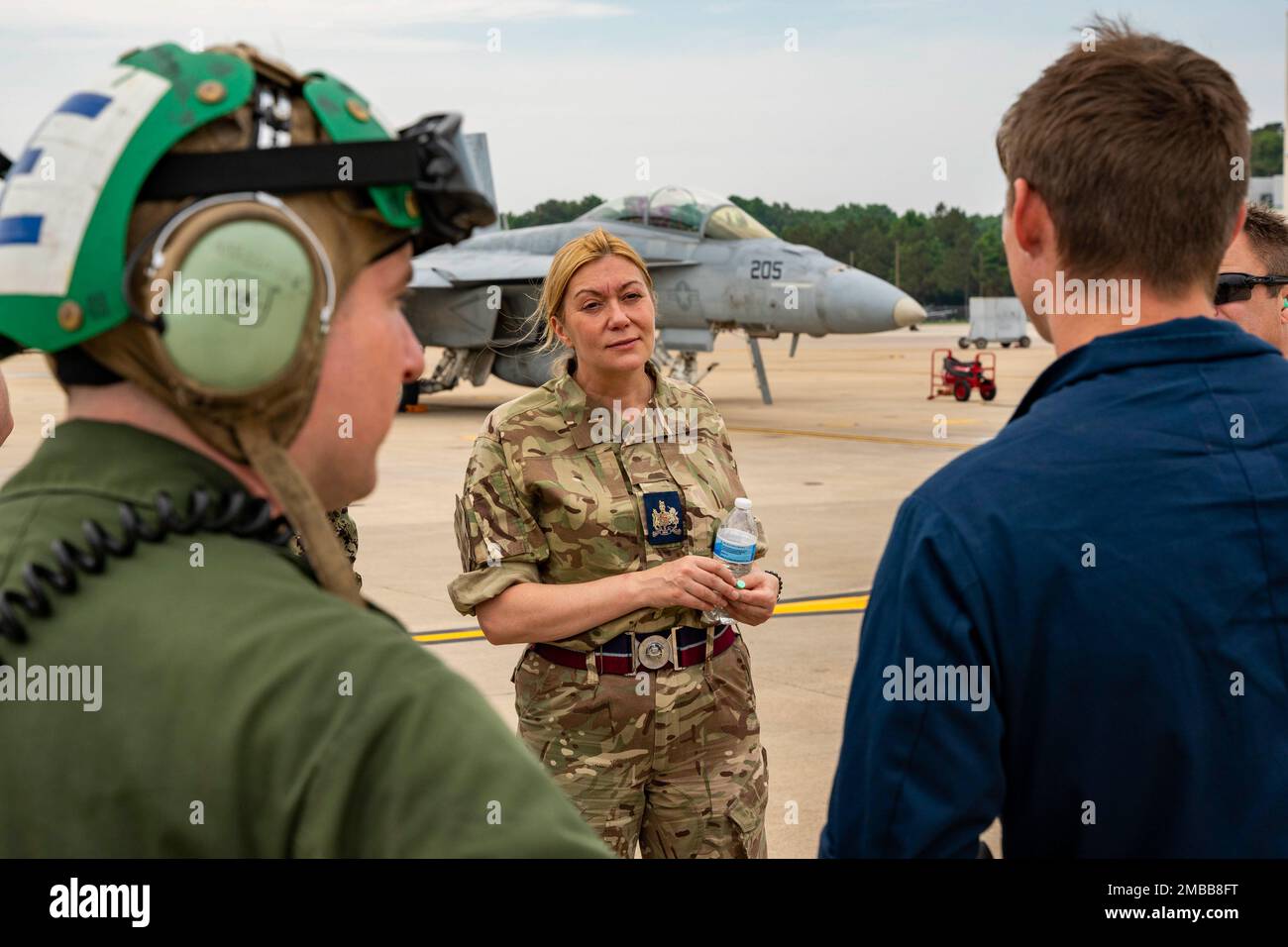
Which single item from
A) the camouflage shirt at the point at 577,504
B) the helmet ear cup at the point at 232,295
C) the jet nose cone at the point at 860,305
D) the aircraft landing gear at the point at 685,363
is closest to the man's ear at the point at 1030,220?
the helmet ear cup at the point at 232,295

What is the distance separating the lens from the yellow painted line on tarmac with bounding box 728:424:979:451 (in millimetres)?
18984

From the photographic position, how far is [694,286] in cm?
2169

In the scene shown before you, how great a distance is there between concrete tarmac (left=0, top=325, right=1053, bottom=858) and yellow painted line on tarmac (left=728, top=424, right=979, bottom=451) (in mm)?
45

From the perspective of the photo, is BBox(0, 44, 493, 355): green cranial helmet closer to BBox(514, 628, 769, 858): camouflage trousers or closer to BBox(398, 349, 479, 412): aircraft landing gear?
BBox(514, 628, 769, 858): camouflage trousers

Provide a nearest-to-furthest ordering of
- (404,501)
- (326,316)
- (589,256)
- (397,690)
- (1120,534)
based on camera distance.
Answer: (397,690) < (326,316) < (1120,534) < (589,256) < (404,501)

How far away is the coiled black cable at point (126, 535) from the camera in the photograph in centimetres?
114

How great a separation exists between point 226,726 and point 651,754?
2608mm

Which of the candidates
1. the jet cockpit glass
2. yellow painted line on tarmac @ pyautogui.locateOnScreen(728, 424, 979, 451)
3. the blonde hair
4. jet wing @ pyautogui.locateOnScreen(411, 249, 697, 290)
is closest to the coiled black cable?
the blonde hair

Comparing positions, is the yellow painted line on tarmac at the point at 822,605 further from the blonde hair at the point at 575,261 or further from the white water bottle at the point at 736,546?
the white water bottle at the point at 736,546

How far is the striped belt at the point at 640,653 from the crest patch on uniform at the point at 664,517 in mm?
259

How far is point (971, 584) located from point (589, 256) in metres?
2.48
